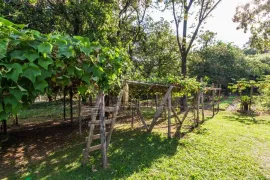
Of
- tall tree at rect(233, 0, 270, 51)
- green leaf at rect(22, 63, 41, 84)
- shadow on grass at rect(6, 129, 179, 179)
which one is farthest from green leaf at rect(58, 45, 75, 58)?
tall tree at rect(233, 0, 270, 51)

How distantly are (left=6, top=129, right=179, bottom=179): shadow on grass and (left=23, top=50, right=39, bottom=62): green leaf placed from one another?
9.38 feet

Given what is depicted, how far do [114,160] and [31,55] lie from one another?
3.51 m

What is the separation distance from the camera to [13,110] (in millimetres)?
1445

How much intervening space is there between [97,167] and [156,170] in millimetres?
1249

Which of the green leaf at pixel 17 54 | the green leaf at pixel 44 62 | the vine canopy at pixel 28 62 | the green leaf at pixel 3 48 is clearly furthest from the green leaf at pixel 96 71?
the green leaf at pixel 3 48

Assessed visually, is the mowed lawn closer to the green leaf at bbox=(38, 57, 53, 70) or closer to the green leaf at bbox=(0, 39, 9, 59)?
the green leaf at bbox=(38, 57, 53, 70)

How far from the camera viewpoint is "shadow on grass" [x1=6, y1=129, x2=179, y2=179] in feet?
12.4

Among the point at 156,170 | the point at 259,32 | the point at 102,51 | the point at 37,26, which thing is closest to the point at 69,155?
the point at 156,170

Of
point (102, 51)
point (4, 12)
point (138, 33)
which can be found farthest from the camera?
point (138, 33)

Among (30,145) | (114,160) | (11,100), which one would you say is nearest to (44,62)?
(11,100)

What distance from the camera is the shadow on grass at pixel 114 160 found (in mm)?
3783

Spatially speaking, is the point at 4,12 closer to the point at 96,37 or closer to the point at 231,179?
the point at 96,37

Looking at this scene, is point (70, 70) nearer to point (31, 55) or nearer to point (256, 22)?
point (31, 55)

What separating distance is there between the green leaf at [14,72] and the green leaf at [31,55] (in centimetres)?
9
